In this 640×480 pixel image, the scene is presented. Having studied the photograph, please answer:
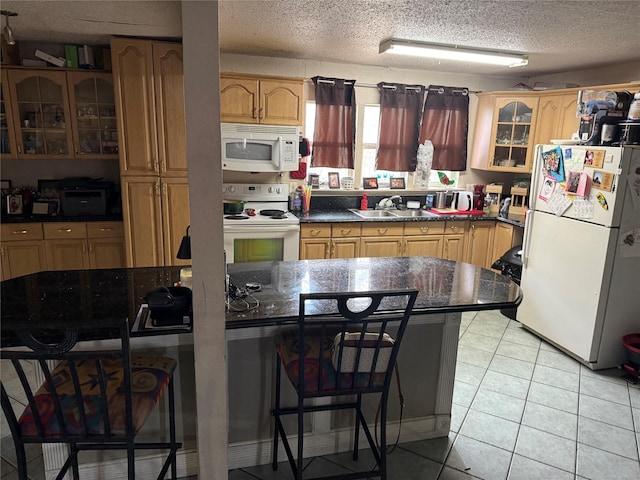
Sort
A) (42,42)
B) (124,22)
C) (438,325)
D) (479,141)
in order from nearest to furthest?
(438,325)
(124,22)
(42,42)
(479,141)

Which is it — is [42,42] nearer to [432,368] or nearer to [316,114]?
[316,114]

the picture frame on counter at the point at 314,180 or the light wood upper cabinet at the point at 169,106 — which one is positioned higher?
the light wood upper cabinet at the point at 169,106

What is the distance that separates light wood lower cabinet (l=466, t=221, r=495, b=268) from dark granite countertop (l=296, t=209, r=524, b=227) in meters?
0.09

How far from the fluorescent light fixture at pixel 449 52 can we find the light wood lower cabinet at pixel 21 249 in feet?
10.2

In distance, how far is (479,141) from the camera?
479 cm

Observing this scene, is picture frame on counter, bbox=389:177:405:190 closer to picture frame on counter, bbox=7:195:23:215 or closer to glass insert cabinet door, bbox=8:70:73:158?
glass insert cabinet door, bbox=8:70:73:158

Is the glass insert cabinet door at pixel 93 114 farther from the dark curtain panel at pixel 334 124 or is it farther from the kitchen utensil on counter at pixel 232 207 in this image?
the dark curtain panel at pixel 334 124

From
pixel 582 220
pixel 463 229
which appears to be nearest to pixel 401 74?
pixel 463 229

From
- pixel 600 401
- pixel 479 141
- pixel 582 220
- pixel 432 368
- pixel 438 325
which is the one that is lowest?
pixel 600 401

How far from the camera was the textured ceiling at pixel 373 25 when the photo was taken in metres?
2.41

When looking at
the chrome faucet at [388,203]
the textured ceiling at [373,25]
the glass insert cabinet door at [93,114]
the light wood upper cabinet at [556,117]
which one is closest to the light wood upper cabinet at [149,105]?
the textured ceiling at [373,25]

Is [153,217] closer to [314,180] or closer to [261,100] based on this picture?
[261,100]

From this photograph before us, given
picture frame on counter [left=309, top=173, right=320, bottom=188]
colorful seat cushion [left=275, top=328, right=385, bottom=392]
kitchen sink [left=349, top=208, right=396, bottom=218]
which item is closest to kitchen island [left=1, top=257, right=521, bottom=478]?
colorful seat cushion [left=275, top=328, right=385, bottom=392]

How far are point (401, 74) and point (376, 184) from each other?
1162 millimetres
